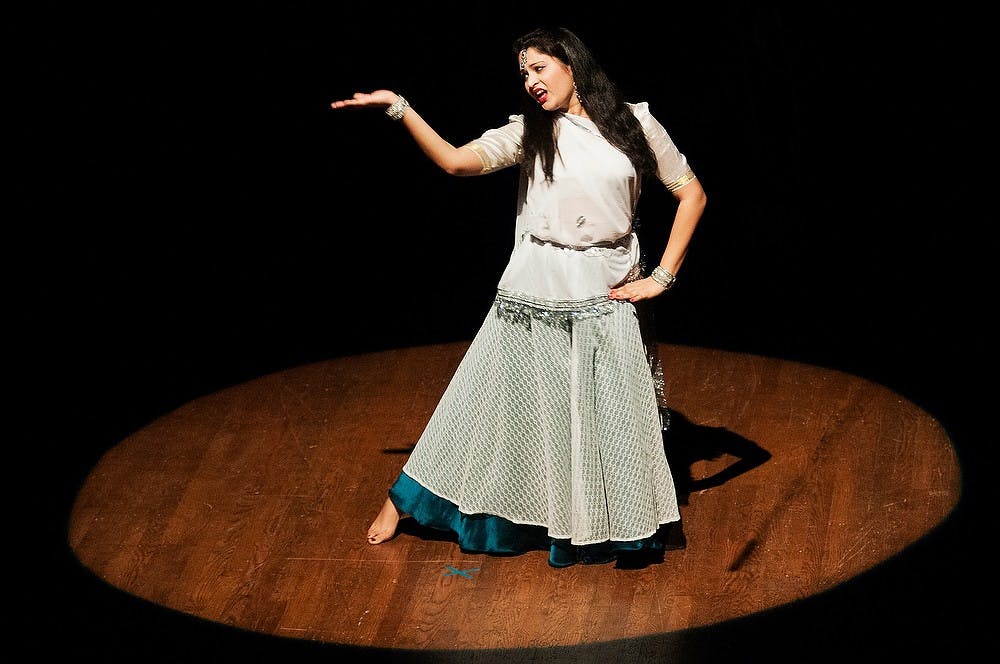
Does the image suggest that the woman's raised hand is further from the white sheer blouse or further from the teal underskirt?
the teal underskirt

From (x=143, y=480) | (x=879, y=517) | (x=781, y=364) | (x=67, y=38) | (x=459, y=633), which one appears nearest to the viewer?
(x=459, y=633)

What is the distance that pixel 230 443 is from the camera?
15.8 ft

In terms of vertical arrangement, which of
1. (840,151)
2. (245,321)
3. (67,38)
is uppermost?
(67,38)

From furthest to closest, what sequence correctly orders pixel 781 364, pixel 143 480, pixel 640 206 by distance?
pixel 640 206 < pixel 781 364 < pixel 143 480

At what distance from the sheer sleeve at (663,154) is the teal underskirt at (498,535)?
0.87 m

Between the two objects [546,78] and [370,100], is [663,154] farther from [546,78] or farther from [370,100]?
[370,100]

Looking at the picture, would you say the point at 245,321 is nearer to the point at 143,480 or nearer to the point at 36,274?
the point at 36,274

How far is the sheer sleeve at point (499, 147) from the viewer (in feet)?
12.7

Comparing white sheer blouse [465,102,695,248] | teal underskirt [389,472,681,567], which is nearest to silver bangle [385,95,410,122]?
white sheer blouse [465,102,695,248]

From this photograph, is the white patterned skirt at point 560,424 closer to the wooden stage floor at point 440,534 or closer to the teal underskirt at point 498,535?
the teal underskirt at point 498,535

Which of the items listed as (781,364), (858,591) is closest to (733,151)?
(781,364)

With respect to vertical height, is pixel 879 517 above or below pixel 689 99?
below

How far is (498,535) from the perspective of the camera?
4.10 metres

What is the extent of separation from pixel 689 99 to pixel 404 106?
250cm
